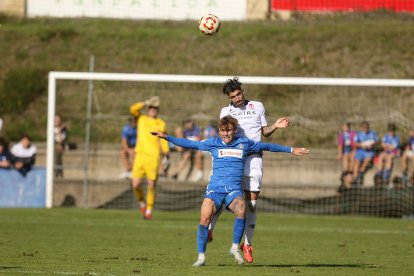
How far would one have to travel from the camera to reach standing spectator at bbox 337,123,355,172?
2475cm

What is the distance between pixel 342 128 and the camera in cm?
2588

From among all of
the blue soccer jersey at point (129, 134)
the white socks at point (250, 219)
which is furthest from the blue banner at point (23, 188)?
the white socks at point (250, 219)

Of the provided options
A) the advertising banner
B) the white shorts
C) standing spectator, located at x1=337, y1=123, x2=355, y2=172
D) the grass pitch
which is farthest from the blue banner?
the advertising banner

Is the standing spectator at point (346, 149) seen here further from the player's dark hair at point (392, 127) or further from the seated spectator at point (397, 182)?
the seated spectator at point (397, 182)

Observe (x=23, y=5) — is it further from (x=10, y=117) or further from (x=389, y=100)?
(x=389, y=100)

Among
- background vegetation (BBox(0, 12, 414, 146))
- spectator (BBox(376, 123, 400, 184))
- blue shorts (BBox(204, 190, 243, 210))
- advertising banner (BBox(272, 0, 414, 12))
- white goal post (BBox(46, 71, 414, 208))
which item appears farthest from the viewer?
advertising banner (BBox(272, 0, 414, 12))

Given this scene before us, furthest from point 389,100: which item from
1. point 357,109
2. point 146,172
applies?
point 146,172

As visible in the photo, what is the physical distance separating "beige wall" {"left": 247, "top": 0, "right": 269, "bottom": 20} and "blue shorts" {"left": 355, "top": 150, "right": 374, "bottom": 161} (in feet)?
33.9

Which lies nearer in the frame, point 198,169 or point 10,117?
point 198,169

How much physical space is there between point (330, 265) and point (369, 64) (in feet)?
71.5

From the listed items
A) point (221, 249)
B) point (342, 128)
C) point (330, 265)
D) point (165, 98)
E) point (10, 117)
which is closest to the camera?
point (330, 265)

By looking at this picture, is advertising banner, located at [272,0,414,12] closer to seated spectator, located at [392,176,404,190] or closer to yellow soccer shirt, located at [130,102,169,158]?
seated spectator, located at [392,176,404,190]

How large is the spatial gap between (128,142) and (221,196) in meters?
13.6

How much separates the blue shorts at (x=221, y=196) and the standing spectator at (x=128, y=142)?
1328cm
